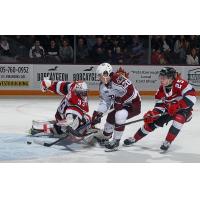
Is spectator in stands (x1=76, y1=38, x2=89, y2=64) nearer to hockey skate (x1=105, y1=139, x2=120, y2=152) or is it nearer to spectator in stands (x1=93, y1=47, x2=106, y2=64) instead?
spectator in stands (x1=93, y1=47, x2=106, y2=64)

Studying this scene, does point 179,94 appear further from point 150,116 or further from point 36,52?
point 36,52

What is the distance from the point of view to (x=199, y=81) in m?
10.4

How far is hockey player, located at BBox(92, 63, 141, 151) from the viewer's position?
16.6 ft

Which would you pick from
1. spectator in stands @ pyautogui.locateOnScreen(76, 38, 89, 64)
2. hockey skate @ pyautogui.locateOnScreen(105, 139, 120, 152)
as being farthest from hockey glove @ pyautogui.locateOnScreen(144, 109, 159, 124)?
spectator in stands @ pyautogui.locateOnScreen(76, 38, 89, 64)

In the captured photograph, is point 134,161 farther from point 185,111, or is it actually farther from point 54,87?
point 54,87

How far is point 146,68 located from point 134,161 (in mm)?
5870

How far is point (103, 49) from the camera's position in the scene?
36.2 ft

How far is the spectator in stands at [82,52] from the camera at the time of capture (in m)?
11.0

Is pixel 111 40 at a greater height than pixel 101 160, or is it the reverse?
pixel 111 40

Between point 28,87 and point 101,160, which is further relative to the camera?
point 28,87

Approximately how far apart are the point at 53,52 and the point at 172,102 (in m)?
6.23

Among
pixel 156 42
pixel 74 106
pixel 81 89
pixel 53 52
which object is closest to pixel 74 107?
pixel 74 106

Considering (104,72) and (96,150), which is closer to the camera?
(104,72)

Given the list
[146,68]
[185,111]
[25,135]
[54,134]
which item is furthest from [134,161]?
[146,68]
